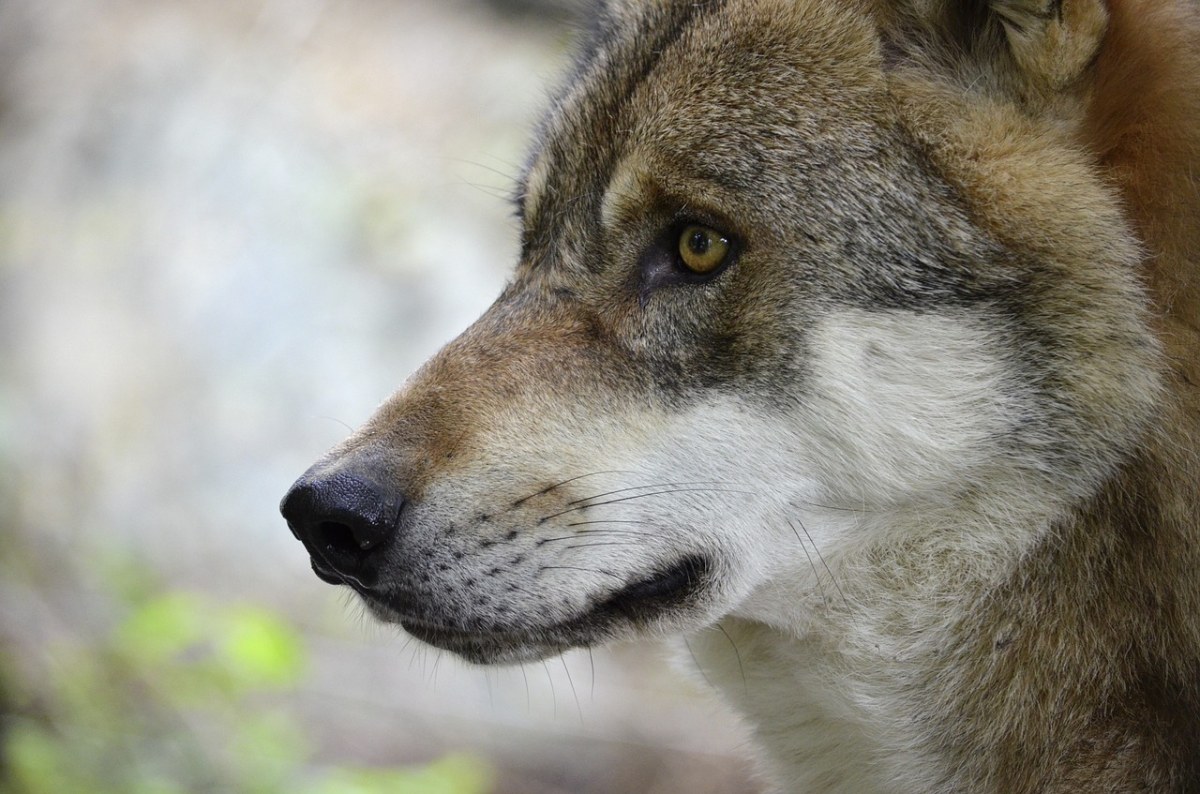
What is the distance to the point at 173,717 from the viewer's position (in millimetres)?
3881

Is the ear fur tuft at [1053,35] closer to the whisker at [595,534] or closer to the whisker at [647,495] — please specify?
the whisker at [647,495]

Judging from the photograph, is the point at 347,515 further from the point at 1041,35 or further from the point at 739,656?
the point at 1041,35

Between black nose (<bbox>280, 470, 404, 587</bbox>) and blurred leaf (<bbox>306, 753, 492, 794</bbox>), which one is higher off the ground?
black nose (<bbox>280, 470, 404, 587</bbox>)

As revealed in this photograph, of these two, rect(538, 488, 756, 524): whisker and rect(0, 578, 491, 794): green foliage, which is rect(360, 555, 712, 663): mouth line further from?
rect(0, 578, 491, 794): green foliage

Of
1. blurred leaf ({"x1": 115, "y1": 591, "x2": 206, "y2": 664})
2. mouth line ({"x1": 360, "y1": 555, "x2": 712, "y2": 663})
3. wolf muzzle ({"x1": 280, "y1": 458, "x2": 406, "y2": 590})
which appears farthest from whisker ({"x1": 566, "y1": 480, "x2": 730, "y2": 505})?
blurred leaf ({"x1": 115, "y1": 591, "x2": 206, "y2": 664})

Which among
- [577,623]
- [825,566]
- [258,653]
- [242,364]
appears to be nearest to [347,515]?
[577,623]

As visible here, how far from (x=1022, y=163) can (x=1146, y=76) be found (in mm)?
285

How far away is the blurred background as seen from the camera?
3889 millimetres

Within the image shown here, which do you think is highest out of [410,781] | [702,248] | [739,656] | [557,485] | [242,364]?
[242,364]

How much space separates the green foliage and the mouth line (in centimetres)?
140

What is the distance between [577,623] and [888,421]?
2.45 ft

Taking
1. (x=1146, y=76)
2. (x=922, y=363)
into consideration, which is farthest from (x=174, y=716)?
(x=1146, y=76)

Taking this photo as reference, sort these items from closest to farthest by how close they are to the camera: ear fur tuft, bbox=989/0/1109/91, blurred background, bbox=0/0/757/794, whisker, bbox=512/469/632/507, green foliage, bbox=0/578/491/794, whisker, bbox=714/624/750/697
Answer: ear fur tuft, bbox=989/0/1109/91 → whisker, bbox=512/469/632/507 → whisker, bbox=714/624/750/697 → green foliage, bbox=0/578/491/794 → blurred background, bbox=0/0/757/794

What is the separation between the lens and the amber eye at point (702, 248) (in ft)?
7.84
